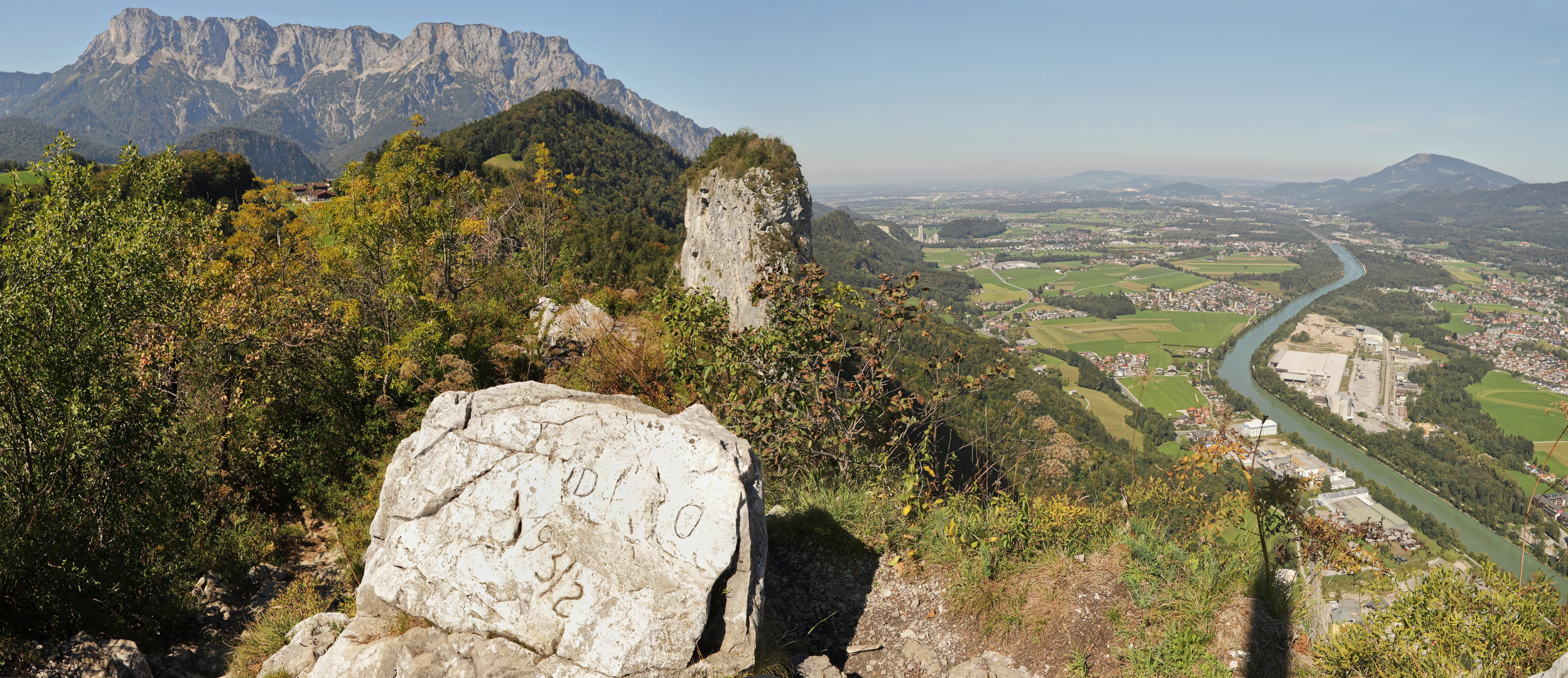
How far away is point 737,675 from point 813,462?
10.2 feet

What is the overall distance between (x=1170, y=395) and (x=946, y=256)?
94.1 m

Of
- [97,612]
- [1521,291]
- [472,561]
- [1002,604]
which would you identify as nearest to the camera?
[472,561]

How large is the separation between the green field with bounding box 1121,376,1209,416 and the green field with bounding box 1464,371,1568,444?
21.6m

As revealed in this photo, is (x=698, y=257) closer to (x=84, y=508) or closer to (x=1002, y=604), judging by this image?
(x=84, y=508)

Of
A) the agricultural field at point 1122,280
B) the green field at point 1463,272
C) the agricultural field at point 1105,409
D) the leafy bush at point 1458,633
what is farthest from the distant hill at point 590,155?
the green field at point 1463,272

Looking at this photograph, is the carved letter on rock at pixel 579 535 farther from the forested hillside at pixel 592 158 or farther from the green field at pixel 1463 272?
the green field at pixel 1463 272

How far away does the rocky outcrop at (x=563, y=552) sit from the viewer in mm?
4332

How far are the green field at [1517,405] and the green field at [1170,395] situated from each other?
21591 millimetres

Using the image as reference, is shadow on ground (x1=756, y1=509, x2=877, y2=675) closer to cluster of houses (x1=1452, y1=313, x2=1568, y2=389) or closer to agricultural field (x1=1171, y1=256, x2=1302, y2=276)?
cluster of houses (x1=1452, y1=313, x2=1568, y2=389)

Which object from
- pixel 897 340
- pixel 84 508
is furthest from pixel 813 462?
pixel 84 508

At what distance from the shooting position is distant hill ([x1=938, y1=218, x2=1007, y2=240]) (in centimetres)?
17625

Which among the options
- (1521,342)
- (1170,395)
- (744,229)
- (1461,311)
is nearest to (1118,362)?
(1170,395)

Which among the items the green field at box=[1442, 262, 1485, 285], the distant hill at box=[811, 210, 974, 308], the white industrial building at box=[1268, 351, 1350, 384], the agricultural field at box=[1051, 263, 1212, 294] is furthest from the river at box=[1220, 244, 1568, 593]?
the green field at box=[1442, 262, 1485, 285]

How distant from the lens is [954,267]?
404ft
